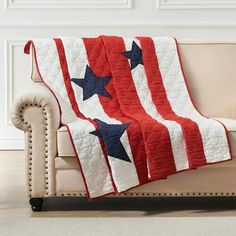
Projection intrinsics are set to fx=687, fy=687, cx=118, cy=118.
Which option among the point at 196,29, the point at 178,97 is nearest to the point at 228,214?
the point at 178,97

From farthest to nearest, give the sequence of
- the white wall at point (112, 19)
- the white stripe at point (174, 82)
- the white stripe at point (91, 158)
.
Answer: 1. the white wall at point (112, 19)
2. the white stripe at point (174, 82)
3. the white stripe at point (91, 158)

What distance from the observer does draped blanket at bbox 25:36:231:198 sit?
3.01m

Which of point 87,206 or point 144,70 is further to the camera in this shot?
point 144,70

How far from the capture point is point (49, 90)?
3.25 meters

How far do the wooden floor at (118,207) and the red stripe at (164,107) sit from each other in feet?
0.79

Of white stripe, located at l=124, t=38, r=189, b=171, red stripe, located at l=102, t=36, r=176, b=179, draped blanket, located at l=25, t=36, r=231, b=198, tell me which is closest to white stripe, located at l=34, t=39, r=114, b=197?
draped blanket, located at l=25, t=36, r=231, b=198

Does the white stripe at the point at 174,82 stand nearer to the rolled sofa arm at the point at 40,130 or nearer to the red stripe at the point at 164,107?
the red stripe at the point at 164,107

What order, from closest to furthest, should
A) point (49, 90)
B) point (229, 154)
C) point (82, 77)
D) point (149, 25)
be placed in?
point (229, 154), point (49, 90), point (82, 77), point (149, 25)

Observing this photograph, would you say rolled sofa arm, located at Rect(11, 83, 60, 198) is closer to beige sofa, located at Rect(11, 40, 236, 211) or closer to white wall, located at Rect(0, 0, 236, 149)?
beige sofa, located at Rect(11, 40, 236, 211)

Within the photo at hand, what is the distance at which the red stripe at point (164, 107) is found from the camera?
9.95 feet

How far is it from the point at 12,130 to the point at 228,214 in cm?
248

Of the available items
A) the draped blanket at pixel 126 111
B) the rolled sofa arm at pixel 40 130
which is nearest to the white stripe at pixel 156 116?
the draped blanket at pixel 126 111

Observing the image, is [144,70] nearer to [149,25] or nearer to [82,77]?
[82,77]

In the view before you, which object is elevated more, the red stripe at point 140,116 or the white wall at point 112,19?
the white wall at point 112,19
